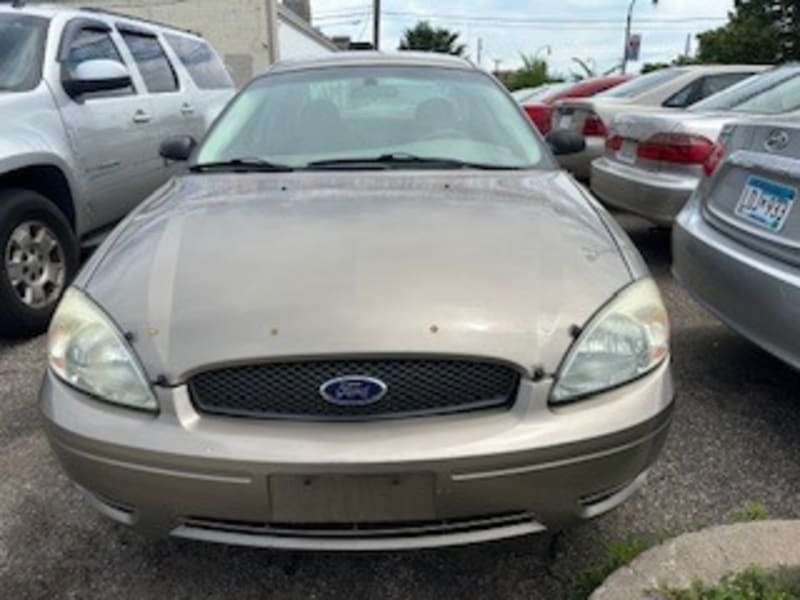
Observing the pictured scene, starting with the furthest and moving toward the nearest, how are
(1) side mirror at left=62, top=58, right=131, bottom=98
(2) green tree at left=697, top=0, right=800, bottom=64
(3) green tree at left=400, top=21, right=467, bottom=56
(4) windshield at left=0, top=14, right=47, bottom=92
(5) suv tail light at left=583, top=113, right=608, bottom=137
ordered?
1. (3) green tree at left=400, top=21, right=467, bottom=56
2. (2) green tree at left=697, top=0, right=800, bottom=64
3. (5) suv tail light at left=583, top=113, right=608, bottom=137
4. (1) side mirror at left=62, top=58, right=131, bottom=98
5. (4) windshield at left=0, top=14, right=47, bottom=92

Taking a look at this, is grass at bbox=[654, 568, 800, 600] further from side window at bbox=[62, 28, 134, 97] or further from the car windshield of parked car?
side window at bbox=[62, 28, 134, 97]

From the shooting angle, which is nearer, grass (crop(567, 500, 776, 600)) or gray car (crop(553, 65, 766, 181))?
grass (crop(567, 500, 776, 600))

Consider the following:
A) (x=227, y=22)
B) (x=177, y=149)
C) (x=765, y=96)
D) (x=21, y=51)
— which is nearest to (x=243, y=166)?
(x=177, y=149)

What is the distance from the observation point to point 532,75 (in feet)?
109

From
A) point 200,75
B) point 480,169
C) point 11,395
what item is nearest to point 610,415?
point 480,169

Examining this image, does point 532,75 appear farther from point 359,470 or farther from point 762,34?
point 359,470

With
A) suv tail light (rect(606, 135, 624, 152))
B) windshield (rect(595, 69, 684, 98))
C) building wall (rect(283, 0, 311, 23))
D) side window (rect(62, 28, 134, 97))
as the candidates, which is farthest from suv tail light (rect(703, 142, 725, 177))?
building wall (rect(283, 0, 311, 23))

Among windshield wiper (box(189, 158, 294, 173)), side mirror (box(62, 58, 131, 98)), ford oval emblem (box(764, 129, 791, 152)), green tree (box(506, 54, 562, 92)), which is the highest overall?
side mirror (box(62, 58, 131, 98))

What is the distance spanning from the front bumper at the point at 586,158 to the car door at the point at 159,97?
357 centimetres

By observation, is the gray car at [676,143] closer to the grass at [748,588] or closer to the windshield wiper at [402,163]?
the windshield wiper at [402,163]

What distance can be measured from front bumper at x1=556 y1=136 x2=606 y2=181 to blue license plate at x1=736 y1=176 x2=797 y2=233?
161 inches

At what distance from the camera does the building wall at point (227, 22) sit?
18.4 metres

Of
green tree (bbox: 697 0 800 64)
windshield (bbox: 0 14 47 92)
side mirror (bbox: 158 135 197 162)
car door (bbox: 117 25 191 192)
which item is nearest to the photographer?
side mirror (bbox: 158 135 197 162)

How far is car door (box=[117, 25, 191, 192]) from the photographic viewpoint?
501 centimetres
